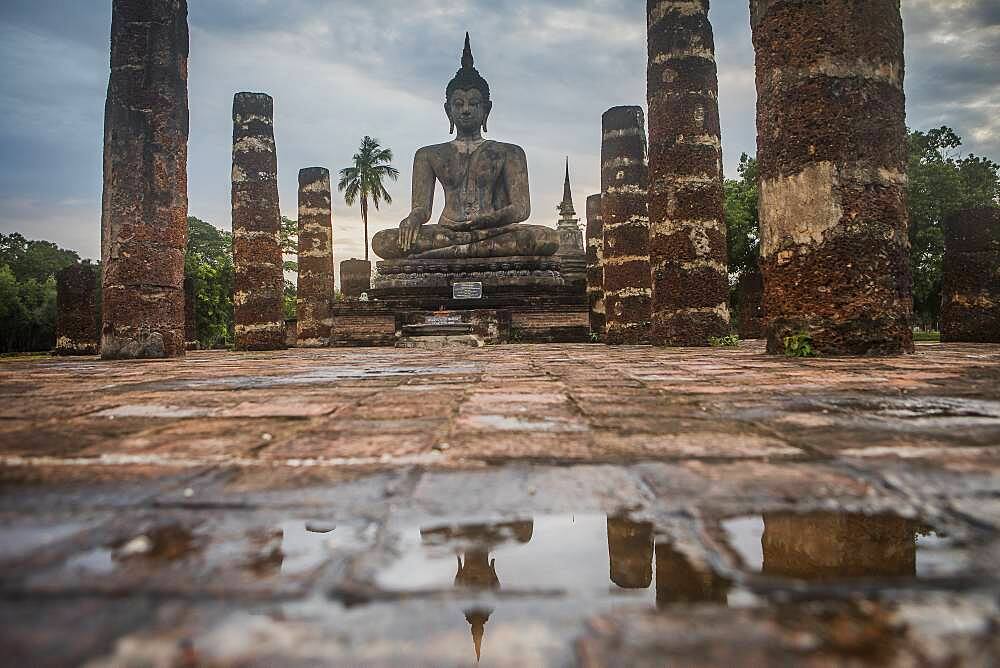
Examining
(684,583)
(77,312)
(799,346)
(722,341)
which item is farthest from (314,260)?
(684,583)

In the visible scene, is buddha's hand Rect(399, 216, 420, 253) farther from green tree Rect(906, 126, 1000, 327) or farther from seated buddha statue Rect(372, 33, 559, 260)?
green tree Rect(906, 126, 1000, 327)

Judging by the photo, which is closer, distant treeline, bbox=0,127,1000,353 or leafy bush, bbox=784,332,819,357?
leafy bush, bbox=784,332,819,357

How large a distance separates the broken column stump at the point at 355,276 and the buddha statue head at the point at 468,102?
4.49 m

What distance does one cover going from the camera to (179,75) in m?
6.65

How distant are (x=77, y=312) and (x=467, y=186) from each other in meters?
7.66

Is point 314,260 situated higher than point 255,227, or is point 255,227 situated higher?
point 255,227

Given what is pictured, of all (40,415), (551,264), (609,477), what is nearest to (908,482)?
(609,477)

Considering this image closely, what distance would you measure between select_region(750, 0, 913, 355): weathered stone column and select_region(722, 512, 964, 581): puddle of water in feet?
13.8

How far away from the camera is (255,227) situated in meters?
11.0

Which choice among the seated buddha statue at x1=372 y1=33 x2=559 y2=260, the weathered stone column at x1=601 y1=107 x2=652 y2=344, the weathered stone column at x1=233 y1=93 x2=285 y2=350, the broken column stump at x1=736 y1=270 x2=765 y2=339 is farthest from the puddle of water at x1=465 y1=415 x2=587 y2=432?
the seated buddha statue at x1=372 y1=33 x2=559 y2=260

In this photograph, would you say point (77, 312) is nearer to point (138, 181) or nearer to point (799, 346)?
point (138, 181)

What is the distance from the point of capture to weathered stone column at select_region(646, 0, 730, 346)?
7.80m

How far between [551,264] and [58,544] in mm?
12371

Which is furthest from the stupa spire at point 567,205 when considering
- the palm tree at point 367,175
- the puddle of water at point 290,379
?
the puddle of water at point 290,379
